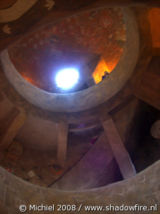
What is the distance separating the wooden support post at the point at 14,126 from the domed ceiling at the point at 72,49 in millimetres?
3810

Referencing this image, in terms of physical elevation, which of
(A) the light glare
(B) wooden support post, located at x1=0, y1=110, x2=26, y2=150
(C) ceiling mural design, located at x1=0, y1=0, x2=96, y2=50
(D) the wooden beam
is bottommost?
(A) the light glare

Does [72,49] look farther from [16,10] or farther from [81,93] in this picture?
[16,10]

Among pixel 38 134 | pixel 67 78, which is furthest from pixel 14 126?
pixel 67 78

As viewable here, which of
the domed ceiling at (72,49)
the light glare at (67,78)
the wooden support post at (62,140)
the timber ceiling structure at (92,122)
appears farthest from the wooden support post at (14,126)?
the light glare at (67,78)

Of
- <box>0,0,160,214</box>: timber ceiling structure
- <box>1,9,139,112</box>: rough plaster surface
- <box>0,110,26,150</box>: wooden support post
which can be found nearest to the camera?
<box>0,0,160,214</box>: timber ceiling structure

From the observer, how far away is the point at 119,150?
7.81 metres

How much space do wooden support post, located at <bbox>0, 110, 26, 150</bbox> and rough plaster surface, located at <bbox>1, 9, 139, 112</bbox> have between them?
1.90 feet

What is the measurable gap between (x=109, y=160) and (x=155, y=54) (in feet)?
11.3

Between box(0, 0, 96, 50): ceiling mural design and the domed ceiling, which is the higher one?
box(0, 0, 96, 50): ceiling mural design

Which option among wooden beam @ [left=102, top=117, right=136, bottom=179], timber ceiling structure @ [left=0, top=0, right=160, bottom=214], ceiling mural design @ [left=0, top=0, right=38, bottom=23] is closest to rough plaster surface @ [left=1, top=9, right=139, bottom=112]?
timber ceiling structure @ [left=0, top=0, right=160, bottom=214]

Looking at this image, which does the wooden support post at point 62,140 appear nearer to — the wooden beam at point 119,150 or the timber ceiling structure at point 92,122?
the timber ceiling structure at point 92,122

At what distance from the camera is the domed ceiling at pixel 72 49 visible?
37.6 ft

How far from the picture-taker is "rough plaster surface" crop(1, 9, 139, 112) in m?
7.98

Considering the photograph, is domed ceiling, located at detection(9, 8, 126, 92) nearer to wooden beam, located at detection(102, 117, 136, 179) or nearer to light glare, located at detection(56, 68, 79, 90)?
light glare, located at detection(56, 68, 79, 90)
